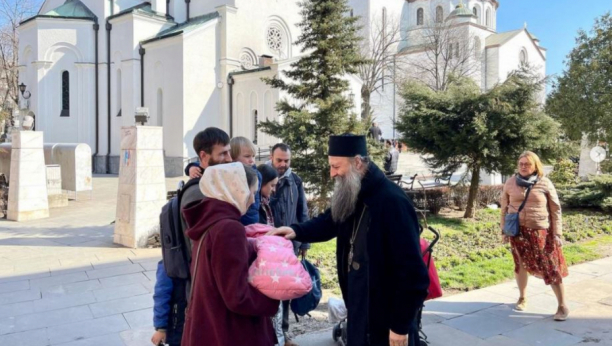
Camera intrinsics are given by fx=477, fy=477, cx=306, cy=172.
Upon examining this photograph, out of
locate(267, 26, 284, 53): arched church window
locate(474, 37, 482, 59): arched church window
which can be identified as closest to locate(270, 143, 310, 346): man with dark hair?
locate(267, 26, 284, 53): arched church window

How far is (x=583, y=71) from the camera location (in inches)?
654

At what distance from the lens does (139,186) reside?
8.83 meters

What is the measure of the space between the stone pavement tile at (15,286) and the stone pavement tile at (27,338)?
1745 mm

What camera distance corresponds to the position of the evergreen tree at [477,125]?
420 inches

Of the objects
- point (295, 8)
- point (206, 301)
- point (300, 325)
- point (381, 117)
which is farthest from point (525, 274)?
point (381, 117)

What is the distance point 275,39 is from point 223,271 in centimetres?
2783

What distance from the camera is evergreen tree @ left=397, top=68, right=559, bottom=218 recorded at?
35.0ft

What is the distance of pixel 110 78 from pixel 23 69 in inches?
232

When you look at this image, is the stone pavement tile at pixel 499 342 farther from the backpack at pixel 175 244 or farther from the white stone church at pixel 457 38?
the white stone church at pixel 457 38

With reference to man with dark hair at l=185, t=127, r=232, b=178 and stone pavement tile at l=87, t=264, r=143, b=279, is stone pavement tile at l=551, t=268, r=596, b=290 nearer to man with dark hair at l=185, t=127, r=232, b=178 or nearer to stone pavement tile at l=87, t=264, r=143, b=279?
man with dark hair at l=185, t=127, r=232, b=178

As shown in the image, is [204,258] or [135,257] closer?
[204,258]

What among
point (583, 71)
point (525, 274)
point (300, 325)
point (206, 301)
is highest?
point (583, 71)

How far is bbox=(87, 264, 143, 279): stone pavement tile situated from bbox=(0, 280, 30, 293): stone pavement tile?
0.81m

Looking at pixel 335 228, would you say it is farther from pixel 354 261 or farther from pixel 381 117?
pixel 381 117
